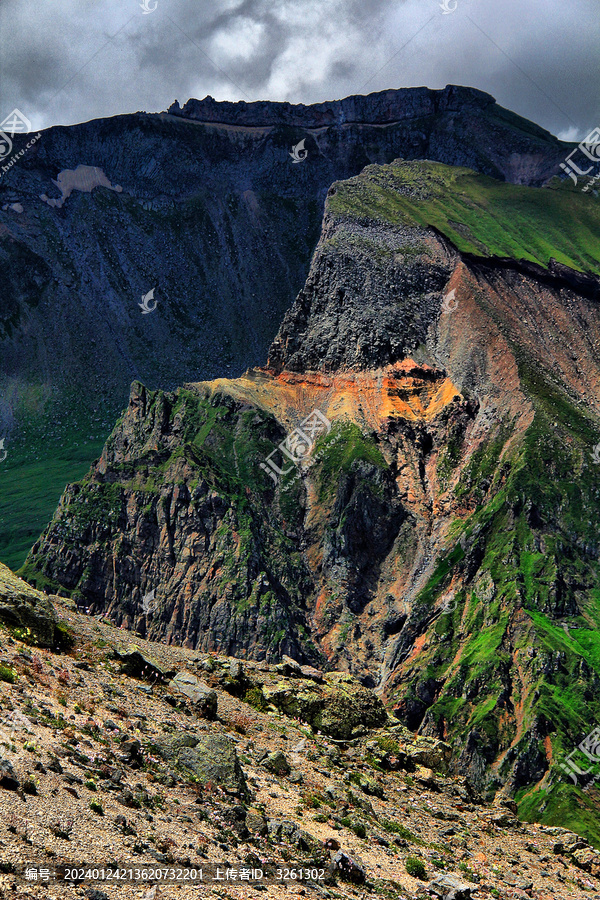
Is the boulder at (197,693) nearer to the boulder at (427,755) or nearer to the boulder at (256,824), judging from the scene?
the boulder at (256,824)

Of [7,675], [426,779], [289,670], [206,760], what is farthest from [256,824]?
[289,670]

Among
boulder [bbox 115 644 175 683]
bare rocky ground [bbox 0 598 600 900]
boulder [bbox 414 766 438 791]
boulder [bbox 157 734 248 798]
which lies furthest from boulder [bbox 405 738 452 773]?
boulder [bbox 157 734 248 798]

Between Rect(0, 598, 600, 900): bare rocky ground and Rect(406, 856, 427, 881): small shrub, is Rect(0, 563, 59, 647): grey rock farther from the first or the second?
Rect(406, 856, 427, 881): small shrub

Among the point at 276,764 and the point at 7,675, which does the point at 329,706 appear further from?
the point at 7,675

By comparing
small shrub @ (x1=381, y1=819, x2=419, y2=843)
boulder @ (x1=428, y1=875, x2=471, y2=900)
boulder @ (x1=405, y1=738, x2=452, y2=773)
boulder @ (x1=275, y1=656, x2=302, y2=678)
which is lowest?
boulder @ (x1=428, y1=875, x2=471, y2=900)

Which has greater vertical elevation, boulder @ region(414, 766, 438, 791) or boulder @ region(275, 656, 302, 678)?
boulder @ region(275, 656, 302, 678)

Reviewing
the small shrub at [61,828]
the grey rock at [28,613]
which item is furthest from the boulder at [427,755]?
the small shrub at [61,828]
